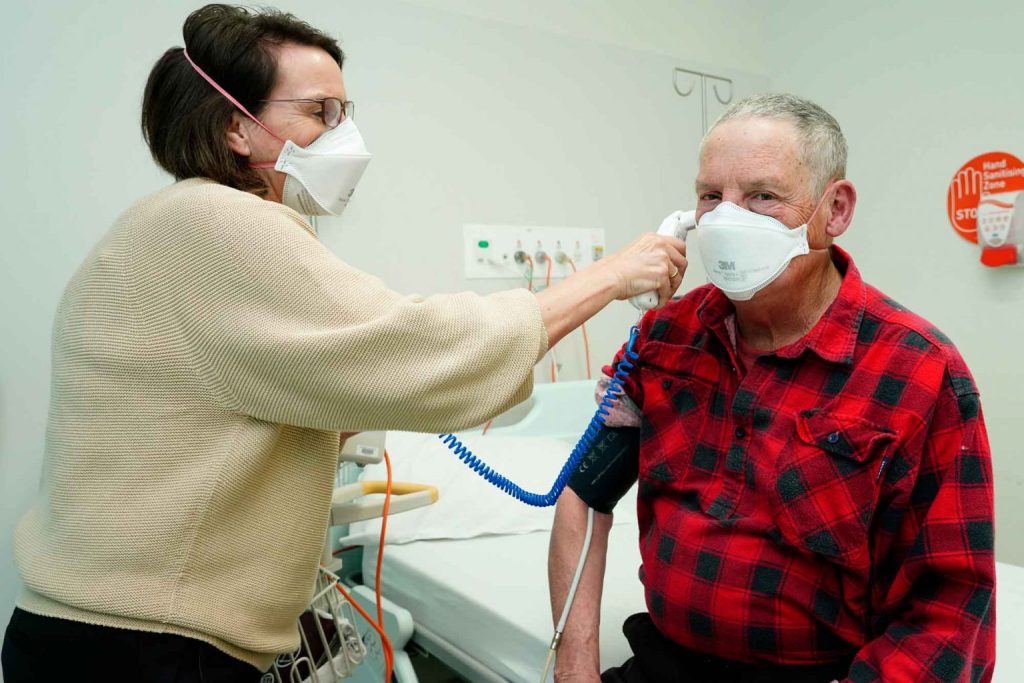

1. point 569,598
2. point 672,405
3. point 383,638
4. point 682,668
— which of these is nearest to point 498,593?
point 383,638

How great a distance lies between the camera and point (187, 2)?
2125 mm

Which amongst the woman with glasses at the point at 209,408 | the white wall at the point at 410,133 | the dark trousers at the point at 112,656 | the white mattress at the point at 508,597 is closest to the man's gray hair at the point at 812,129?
the woman with glasses at the point at 209,408

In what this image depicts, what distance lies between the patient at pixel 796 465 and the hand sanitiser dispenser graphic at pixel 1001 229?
5.77 feet

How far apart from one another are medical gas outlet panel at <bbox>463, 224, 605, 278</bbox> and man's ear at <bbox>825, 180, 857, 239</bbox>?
158cm

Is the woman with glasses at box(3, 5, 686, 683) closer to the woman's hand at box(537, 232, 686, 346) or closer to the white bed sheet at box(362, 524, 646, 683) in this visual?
the woman's hand at box(537, 232, 686, 346)

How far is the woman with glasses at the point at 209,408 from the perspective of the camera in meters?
0.93

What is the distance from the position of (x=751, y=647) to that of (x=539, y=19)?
7.89 ft

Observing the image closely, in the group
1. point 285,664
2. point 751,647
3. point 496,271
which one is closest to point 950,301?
point 496,271

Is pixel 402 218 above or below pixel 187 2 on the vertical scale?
below

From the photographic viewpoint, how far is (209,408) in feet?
3.15

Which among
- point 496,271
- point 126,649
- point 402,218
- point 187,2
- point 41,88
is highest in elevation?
point 187,2

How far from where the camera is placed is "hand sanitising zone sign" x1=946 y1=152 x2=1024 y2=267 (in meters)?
2.53

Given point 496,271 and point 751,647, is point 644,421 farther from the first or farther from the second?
point 496,271

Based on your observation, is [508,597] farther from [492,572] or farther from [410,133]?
[410,133]
